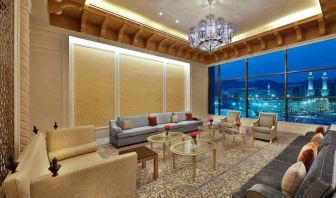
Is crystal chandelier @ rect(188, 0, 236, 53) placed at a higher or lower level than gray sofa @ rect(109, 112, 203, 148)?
higher

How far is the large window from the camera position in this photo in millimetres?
4891

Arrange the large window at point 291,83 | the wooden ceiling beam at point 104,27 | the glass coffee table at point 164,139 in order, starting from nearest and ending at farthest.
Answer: the glass coffee table at point 164,139
the wooden ceiling beam at point 104,27
the large window at point 291,83

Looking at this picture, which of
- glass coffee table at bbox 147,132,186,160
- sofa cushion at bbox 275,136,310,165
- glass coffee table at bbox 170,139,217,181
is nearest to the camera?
sofa cushion at bbox 275,136,310,165

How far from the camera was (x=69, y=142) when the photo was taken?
239 centimetres

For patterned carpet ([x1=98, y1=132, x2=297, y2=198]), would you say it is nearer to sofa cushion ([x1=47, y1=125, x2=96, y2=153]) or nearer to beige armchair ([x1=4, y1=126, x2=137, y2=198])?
beige armchair ([x1=4, y1=126, x2=137, y2=198])

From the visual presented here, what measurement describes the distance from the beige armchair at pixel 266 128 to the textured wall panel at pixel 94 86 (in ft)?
15.3

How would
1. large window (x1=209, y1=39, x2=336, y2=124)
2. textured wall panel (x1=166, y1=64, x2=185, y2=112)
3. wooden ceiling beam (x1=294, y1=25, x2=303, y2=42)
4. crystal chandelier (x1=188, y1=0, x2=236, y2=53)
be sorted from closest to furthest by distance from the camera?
crystal chandelier (x1=188, y1=0, x2=236, y2=53)
wooden ceiling beam (x1=294, y1=25, x2=303, y2=42)
large window (x1=209, y1=39, x2=336, y2=124)
textured wall panel (x1=166, y1=64, x2=185, y2=112)

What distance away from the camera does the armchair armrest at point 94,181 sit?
3.64ft

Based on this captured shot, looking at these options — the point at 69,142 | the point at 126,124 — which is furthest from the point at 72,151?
the point at 126,124

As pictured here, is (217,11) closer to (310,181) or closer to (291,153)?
(291,153)

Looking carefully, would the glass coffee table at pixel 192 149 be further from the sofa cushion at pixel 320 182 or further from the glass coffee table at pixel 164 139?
the sofa cushion at pixel 320 182

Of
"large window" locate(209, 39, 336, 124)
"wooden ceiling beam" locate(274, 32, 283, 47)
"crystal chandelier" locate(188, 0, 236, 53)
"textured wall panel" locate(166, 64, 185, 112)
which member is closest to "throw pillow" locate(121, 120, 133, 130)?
"textured wall panel" locate(166, 64, 185, 112)

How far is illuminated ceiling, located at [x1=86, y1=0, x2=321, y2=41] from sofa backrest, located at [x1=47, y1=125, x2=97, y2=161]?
338 centimetres

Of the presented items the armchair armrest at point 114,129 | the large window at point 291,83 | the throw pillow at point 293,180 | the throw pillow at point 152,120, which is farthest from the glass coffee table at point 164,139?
the large window at point 291,83
